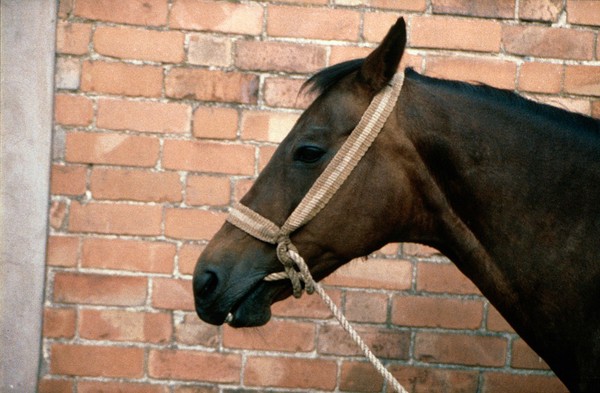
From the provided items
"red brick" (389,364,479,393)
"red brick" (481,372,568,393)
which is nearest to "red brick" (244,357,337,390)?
"red brick" (389,364,479,393)

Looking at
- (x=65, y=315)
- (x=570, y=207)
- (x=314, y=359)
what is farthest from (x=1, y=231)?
(x=570, y=207)

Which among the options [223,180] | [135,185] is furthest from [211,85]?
[135,185]

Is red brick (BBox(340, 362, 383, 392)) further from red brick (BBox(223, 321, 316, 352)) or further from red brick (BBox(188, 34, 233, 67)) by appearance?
red brick (BBox(188, 34, 233, 67))

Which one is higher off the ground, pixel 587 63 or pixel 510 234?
pixel 587 63

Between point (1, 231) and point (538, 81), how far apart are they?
213cm

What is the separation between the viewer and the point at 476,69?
93.7 inches

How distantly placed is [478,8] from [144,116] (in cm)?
135

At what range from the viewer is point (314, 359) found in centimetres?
241

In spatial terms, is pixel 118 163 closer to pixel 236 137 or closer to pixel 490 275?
pixel 236 137

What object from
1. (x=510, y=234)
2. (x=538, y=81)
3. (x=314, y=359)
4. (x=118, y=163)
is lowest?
(x=314, y=359)

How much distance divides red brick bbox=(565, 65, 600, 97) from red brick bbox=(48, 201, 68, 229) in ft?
6.51

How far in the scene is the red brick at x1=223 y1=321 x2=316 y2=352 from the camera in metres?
2.40

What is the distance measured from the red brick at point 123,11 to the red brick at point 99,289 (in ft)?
3.22

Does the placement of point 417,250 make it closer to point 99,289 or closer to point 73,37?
point 99,289
